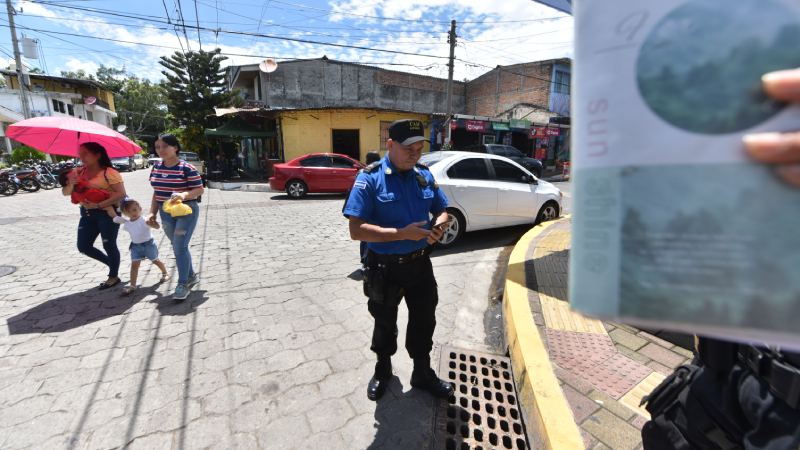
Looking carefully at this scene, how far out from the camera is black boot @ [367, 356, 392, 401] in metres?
2.41

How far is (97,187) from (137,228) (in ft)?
1.81

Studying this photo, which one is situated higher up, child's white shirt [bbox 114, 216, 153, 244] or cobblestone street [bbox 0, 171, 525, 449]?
child's white shirt [bbox 114, 216, 153, 244]

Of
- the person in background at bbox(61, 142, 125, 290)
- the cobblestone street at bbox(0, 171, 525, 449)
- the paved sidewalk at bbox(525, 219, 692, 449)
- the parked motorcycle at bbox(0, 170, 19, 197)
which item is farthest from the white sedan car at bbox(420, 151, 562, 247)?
the parked motorcycle at bbox(0, 170, 19, 197)

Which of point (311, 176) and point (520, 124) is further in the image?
point (520, 124)

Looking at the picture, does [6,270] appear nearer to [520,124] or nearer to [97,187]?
[97,187]

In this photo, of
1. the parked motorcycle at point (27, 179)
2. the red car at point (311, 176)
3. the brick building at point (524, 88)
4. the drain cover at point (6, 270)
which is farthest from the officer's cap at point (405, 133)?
the brick building at point (524, 88)

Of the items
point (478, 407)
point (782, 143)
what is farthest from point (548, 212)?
point (782, 143)

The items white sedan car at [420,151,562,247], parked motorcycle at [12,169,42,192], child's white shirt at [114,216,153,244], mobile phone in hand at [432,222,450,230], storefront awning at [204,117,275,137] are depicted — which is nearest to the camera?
mobile phone in hand at [432,222,450,230]

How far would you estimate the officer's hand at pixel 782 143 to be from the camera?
1.54ft

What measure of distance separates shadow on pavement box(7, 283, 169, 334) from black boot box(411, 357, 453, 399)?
305cm

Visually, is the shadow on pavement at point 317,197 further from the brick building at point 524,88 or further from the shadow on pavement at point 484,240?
the brick building at point 524,88

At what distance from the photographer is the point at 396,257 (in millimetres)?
2209

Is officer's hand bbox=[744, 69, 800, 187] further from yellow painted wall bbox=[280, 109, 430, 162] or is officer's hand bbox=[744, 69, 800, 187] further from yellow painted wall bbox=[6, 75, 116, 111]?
yellow painted wall bbox=[6, 75, 116, 111]

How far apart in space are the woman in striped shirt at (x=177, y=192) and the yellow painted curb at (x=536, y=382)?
3317mm
